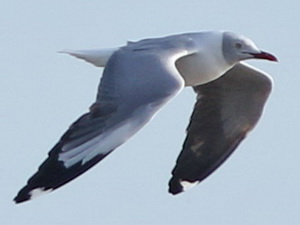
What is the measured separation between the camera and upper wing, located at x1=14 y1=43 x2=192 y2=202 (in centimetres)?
1714

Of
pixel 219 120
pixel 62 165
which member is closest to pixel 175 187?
pixel 219 120

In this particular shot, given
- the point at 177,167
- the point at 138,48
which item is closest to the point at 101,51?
the point at 138,48

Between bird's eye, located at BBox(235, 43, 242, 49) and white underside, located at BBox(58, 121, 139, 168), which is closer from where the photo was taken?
white underside, located at BBox(58, 121, 139, 168)

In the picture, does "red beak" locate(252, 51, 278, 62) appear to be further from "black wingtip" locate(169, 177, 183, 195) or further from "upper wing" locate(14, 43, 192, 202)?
"black wingtip" locate(169, 177, 183, 195)

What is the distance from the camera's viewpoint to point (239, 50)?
19.8 meters

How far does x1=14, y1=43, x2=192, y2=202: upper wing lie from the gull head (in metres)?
0.87

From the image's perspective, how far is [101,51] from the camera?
19.1m

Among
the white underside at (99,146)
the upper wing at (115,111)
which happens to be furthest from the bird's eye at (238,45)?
the white underside at (99,146)

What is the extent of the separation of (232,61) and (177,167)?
1.18 meters

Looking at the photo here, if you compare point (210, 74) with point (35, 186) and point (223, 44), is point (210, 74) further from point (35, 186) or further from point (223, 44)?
point (35, 186)

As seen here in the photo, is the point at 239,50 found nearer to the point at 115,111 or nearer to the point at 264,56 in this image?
the point at 264,56

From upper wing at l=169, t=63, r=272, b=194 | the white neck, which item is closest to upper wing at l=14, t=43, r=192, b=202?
the white neck

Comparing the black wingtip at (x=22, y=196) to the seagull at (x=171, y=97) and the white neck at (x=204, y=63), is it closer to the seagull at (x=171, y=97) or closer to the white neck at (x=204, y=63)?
the seagull at (x=171, y=97)

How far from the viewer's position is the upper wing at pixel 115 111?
56.2ft
